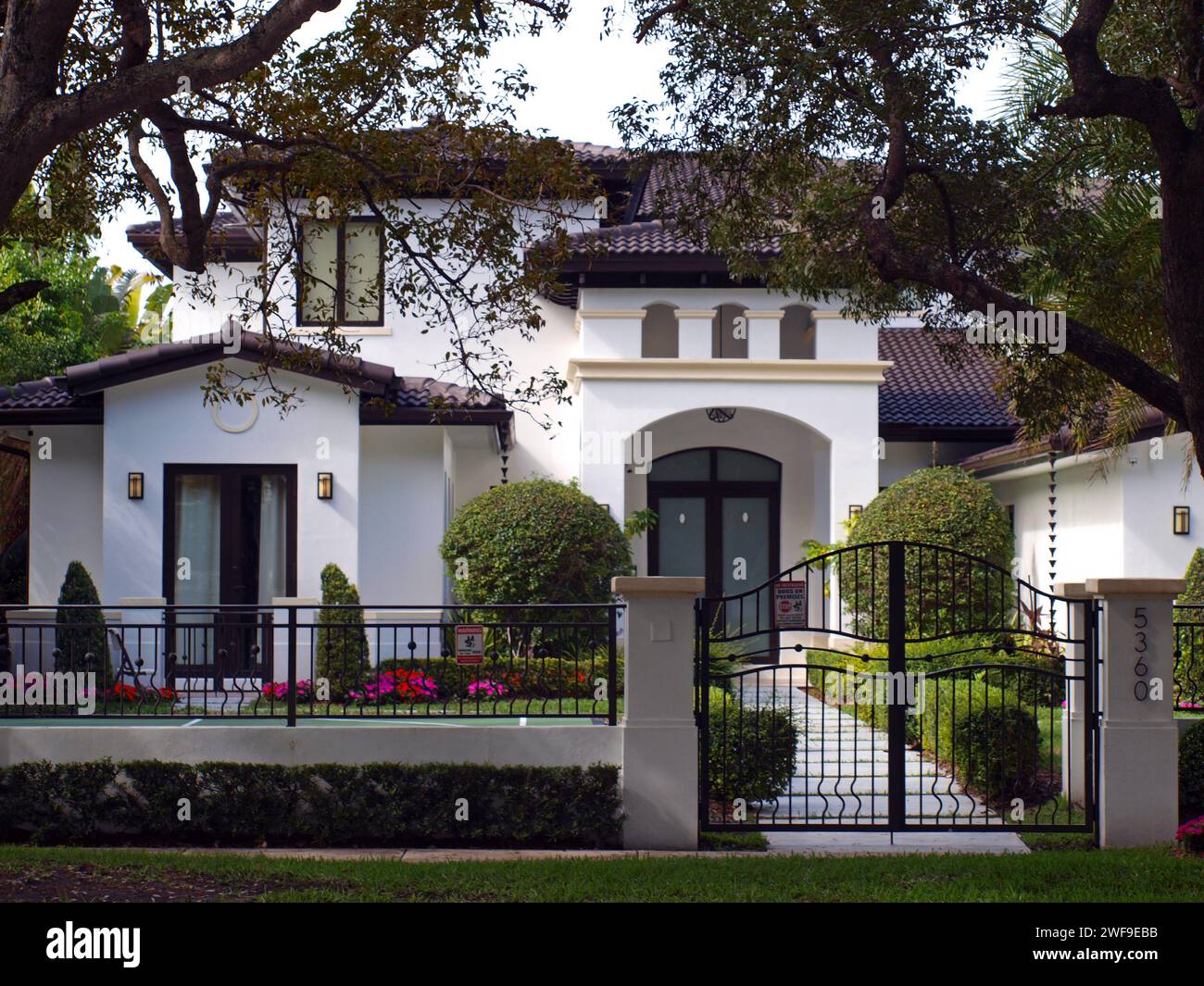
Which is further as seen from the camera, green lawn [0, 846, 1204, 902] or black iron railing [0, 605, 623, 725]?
black iron railing [0, 605, 623, 725]

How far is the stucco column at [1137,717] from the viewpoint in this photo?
9.86 metres

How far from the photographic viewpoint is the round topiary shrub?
15.9 meters

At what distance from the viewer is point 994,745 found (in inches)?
420

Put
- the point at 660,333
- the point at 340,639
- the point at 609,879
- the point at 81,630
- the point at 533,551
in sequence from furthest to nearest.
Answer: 1. the point at 660,333
2. the point at 533,551
3. the point at 340,639
4. the point at 81,630
5. the point at 609,879

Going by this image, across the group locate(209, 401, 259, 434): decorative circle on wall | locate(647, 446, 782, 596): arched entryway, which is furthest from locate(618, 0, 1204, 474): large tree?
locate(647, 446, 782, 596): arched entryway

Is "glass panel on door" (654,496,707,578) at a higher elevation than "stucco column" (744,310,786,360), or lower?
lower

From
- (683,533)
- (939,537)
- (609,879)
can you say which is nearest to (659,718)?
(609,879)

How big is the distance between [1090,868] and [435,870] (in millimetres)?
4384

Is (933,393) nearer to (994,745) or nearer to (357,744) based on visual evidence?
(994,745)

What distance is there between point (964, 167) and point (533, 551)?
7.68m

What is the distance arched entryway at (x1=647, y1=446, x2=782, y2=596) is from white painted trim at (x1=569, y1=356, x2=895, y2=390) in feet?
9.80

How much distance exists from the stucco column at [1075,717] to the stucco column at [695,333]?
8.90 metres

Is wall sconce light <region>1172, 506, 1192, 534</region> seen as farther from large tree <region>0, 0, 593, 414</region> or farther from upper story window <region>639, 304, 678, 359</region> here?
large tree <region>0, 0, 593, 414</region>
